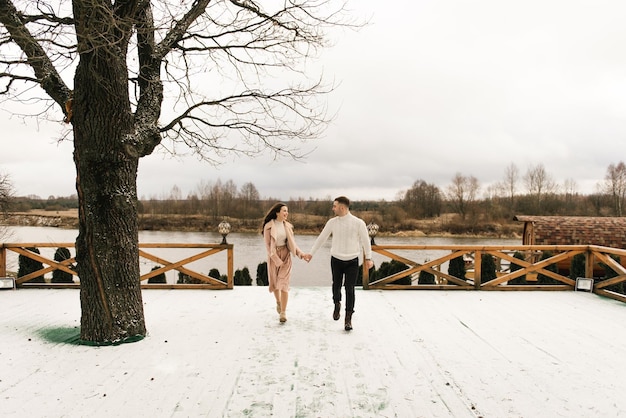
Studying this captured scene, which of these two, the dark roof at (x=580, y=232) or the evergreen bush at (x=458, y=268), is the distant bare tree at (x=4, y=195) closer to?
the evergreen bush at (x=458, y=268)

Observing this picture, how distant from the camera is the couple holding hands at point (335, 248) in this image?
4.94 m

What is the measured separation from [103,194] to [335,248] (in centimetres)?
255

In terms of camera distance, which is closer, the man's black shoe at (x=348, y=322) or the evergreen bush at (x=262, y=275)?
the man's black shoe at (x=348, y=322)

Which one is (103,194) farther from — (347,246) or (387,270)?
(387,270)

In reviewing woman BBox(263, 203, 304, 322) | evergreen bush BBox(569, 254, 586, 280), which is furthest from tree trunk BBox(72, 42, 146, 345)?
evergreen bush BBox(569, 254, 586, 280)

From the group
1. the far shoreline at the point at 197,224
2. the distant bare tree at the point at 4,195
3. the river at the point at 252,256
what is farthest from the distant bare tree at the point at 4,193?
the far shoreline at the point at 197,224

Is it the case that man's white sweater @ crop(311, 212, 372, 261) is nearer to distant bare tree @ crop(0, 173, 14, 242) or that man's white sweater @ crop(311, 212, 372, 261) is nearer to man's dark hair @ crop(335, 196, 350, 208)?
man's dark hair @ crop(335, 196, 350, 208)

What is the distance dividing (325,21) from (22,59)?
352cm

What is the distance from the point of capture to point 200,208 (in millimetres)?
44688

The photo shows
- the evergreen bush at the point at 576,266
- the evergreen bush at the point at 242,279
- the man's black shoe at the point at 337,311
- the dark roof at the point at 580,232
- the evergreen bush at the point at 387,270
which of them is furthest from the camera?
the dark roof at the point at 580,232

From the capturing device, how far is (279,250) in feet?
17.4

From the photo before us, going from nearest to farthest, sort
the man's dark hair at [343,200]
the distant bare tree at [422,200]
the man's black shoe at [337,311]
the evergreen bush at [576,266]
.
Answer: the man's dark hair at [343,200] < the man's black shoe at [337,311] < the evergreen bush at [576,266] < the distant bare tree at [422,200]

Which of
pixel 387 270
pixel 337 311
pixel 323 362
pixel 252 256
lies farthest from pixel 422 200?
pixel 323 362

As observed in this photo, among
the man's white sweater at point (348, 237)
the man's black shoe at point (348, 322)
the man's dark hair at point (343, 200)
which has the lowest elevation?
the man's black shoe at point (348, 322)
